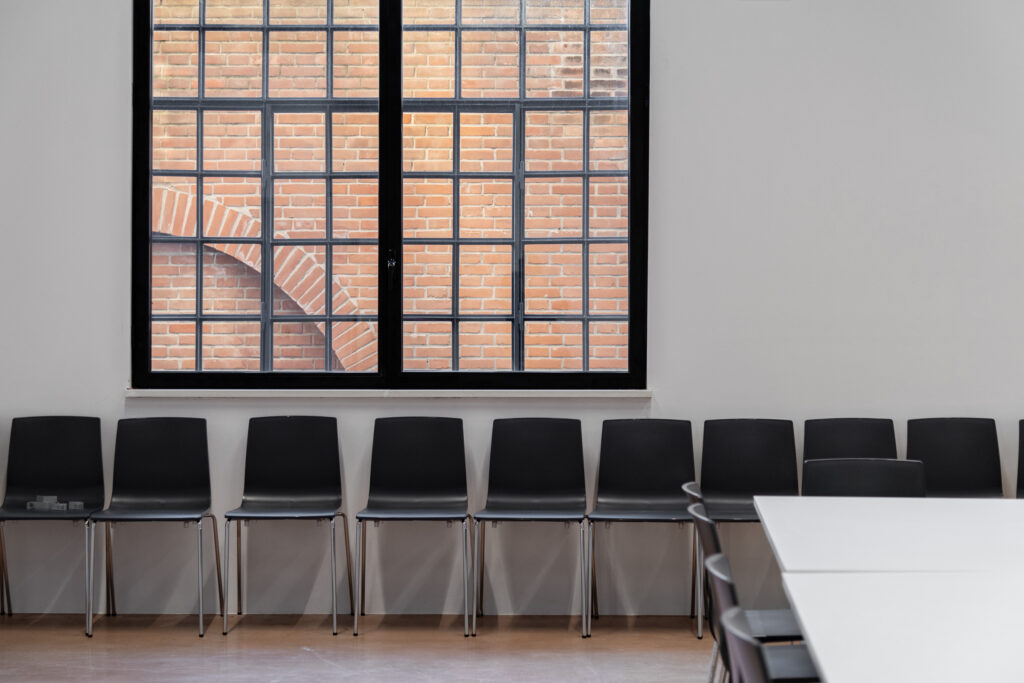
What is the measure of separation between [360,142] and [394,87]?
321mm

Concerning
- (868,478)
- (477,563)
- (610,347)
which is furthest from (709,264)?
(477,563)

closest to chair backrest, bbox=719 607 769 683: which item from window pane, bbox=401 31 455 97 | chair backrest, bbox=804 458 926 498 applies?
chair backrest, bbox=804 458 926 498

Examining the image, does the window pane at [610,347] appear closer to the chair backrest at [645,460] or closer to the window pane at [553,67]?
the chair backrest at [645,460]

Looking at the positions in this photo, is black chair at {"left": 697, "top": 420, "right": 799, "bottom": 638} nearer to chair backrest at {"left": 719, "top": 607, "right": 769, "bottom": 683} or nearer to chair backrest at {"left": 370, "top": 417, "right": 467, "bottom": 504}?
chair backrest at {"left": 370, "top": 417, "right": 467, "bottom": 504}

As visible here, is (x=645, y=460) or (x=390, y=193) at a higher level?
Result: (x=390, y=193)

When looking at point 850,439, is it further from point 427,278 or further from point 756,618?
point 427,278

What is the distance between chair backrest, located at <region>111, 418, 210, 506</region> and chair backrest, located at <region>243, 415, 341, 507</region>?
233 mm

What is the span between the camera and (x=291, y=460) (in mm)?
4520

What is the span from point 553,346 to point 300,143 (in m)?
1.63

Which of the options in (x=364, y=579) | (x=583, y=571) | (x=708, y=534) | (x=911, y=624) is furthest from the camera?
(x=364, y=579)

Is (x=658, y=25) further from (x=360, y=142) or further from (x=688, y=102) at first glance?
(x=360, y=142)

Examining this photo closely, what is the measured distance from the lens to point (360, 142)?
4.70 metres

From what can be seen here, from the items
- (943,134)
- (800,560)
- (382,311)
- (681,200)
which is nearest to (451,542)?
(382,311)

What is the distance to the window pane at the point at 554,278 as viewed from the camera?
4719 millimetres
